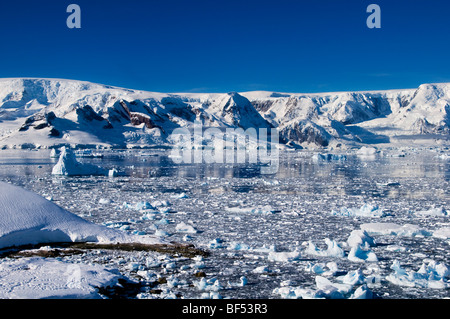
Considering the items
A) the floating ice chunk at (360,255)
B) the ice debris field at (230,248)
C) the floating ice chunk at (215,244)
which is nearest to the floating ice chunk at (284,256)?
the ice debris field at (230,248)

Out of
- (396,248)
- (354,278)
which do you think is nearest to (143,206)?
(396,248)

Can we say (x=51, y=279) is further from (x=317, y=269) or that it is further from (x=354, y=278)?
(x=354, y=278)

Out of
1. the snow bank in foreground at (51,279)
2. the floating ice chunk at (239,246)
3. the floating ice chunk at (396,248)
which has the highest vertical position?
the snow bank in foreground at (51,279)

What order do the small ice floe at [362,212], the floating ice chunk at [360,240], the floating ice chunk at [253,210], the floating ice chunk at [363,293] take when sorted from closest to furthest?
the floating ice chunk at [363,293], the floating ice chunk at [360,240], the small ice floe at [362,212], the floating ice chunk at [253,210]

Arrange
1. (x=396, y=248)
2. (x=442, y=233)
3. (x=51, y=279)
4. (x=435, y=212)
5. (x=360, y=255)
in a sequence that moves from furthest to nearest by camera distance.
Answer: (x=435, y=212) → (x=442, y=233) → (x=396, y=248) → (x=360, y=255) → (x=51, y=279)

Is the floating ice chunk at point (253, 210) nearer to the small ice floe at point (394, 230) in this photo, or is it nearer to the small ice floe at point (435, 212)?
the small ice floe at point (394, 230)

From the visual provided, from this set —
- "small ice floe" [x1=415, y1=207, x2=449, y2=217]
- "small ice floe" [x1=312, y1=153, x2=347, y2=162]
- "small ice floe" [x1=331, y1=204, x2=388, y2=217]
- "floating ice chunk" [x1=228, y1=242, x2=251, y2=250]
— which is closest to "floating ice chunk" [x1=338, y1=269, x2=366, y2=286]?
"floating ice chunk" [x1=228, y1=242, x2=251, y2=250]
